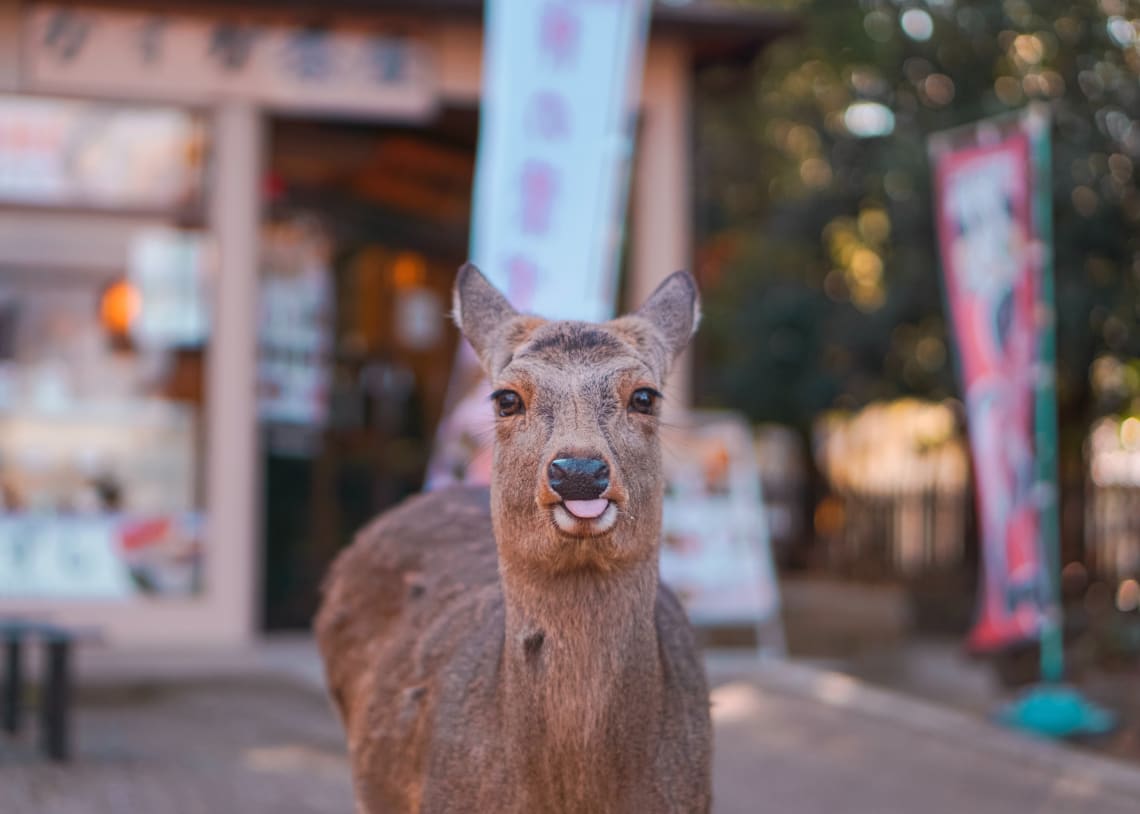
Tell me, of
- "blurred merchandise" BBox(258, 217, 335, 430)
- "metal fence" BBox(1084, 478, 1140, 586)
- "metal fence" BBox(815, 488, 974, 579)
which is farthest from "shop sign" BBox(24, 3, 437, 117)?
"metal fence" BBox(815, 488, 974, 579)

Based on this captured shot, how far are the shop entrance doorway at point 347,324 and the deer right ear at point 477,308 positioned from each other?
8.46m

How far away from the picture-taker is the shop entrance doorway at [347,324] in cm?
1360

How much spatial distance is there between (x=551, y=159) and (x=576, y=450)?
7.11m

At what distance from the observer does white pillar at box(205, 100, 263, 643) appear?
12.2 meters

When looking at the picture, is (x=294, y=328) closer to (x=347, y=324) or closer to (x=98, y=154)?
(x=347, y=324)

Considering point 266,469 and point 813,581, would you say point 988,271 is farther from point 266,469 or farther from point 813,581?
point 813,581

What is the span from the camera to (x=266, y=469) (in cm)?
1354

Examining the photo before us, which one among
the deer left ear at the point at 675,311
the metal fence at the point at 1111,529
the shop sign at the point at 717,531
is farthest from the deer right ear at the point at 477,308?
the metal fence at the point at 1111,529

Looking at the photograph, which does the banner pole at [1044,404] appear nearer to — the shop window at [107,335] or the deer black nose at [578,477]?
the deer black nose at [578,477]

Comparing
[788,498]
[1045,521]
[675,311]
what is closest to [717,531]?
[1045,521]

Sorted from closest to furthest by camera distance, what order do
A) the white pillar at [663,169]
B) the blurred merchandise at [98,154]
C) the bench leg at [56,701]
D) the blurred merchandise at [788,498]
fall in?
the bench leg at [56,701] → the blurred merchandise at [98,154] → the white pillar at [663,169] → the blurred merchandise at [788,498]

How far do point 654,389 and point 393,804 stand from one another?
1.72 metres

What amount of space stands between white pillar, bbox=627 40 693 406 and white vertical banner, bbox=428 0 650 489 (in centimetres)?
203

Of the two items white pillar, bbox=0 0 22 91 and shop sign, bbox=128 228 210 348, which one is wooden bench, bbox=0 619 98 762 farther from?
white pillar, bbox=0 0 22 91
